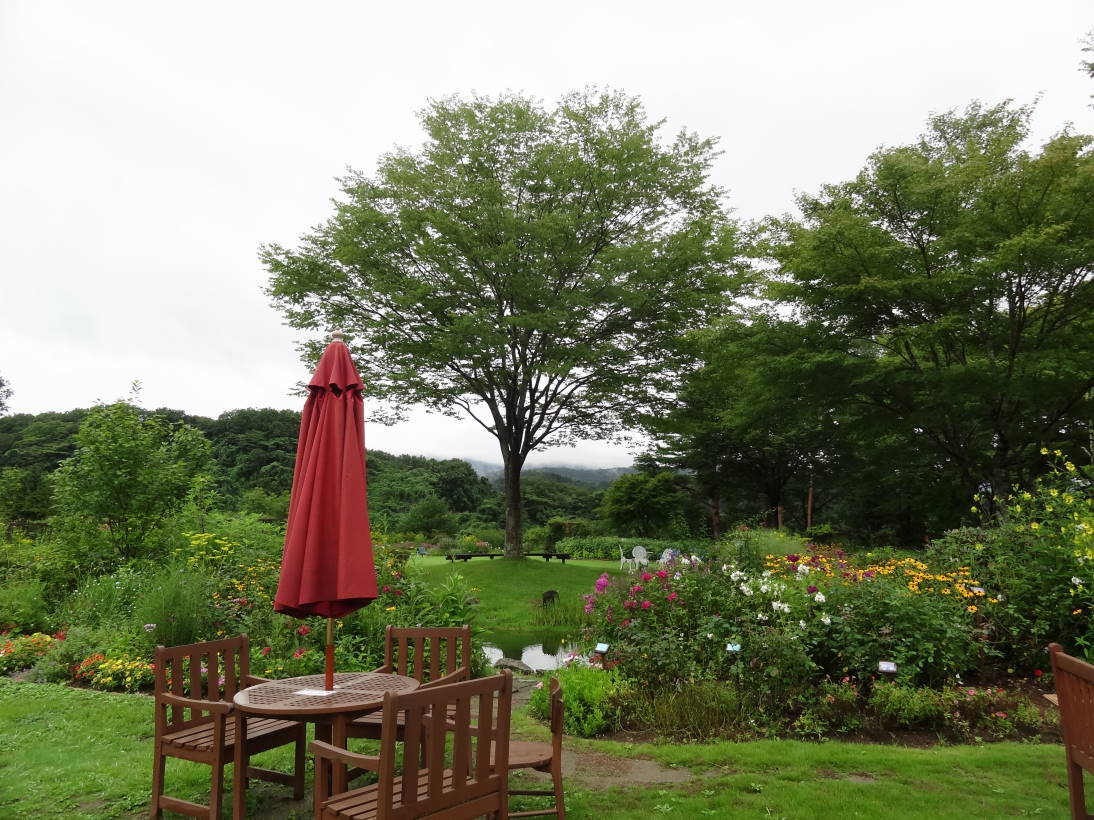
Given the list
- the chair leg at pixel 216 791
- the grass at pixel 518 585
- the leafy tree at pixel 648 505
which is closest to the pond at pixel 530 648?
the grass at pixel 518 585

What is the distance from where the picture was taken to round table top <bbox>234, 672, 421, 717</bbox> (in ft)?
11.4

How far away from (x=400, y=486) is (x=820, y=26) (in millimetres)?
30587

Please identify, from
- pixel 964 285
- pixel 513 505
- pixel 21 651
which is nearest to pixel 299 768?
pixel 21 651

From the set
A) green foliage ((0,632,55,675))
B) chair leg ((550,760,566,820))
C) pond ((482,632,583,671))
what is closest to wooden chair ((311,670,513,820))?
chair leg ((550,760,566,820))

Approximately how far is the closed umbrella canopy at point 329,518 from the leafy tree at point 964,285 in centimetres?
1260

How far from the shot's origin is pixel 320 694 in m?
3.88

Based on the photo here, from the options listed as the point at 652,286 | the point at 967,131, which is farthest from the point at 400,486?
the point at 967,131

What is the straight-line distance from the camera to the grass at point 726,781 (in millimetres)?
3910

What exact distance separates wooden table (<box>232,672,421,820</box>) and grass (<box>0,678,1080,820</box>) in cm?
52

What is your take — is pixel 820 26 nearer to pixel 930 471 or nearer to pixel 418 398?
pixel 418 398

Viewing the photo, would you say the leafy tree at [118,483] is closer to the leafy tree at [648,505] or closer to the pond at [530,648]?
the pond at [530,648]

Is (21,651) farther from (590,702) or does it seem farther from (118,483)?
(590,702)

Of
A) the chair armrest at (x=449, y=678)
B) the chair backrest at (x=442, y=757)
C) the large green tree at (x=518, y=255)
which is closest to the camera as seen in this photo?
the chair backrest at (x=442, y=757)

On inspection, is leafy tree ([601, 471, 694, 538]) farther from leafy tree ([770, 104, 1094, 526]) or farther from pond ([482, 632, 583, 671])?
pond ([482, 632, 583, 671])
